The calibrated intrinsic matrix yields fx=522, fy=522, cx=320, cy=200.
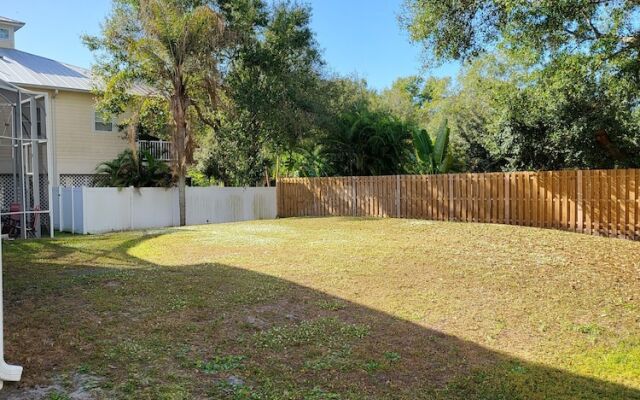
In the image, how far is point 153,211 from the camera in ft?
61.8

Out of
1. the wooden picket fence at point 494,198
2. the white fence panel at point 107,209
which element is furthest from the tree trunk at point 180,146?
the wooden picket fence at point 494,198

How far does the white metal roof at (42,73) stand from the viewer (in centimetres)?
2017

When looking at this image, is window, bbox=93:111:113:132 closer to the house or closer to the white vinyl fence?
the house

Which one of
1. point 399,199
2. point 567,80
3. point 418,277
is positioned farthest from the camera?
point 399,199

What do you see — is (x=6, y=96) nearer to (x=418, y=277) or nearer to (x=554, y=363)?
(x=418, y=277)

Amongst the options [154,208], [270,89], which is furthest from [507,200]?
[154,208]

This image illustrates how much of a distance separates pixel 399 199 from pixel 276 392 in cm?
1473

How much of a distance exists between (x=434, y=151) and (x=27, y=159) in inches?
578

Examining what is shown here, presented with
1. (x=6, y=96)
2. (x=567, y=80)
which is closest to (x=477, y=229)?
(x=567, y=80)

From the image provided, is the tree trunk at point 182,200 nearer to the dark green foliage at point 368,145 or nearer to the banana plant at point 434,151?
the dark green foliage at point 368,145

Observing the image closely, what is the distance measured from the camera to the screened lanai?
1399cm

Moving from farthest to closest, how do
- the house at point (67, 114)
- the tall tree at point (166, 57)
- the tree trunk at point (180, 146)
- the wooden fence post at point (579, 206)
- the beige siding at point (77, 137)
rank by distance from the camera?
the beige siding at point (77, 137) < the house at point (67, 114) < the tree trunk at point (180, 146) < the tall tree at point (166, 57) < the wooden fence post at point (579, 206)

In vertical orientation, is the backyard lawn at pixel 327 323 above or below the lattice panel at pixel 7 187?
below

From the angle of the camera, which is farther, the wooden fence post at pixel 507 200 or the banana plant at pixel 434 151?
the banana plant at pixel 434 151
